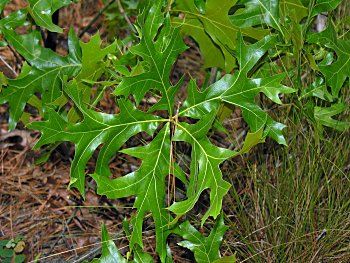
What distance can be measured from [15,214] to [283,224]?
41.1 inches

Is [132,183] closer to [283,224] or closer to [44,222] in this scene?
[283,224]

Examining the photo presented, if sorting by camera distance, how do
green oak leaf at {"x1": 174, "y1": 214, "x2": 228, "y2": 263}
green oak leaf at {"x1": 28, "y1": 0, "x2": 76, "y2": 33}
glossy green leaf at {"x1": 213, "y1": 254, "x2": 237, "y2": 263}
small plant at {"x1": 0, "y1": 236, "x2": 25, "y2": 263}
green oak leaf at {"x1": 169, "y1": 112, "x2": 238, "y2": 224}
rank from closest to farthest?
1. green oak leaf at {"x1": 169, "y1": 112, "x2": 238, "y2": 224}
2. glossy green leaf at {"x1": 213, "y1": 254, "x2": 237, "y2": 263}
3. green oak leaf at {"x1": 174, "y1": 214, "x2": 228, "y2": 263}
4. green oak leaf at {"x1": 28, "y1": 0, "x2": 76, "y2": 33}
5. small plant at {"x1": 0, "y1": 236, "x2": 25, "y2": 263}

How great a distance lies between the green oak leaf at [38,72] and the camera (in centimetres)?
203

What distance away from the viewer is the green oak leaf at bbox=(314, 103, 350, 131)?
75.7 inches

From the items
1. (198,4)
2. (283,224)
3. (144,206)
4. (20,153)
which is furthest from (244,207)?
(20,153)

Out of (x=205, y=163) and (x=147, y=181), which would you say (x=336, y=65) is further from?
(x=147, y=181)

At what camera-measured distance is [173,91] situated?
173 centimetres

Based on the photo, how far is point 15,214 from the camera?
7.76 feet

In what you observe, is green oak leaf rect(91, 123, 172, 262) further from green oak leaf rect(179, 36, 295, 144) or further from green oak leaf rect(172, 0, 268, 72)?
green oak leaf rect(172, 0, 268, 72)

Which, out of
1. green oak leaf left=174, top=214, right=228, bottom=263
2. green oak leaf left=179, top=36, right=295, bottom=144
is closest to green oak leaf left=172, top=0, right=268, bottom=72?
green oak leaf left=179, top=36, right=295, bottom=144

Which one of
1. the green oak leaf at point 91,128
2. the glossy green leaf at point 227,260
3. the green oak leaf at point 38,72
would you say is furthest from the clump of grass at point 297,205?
the green oak leaf at point 38,72

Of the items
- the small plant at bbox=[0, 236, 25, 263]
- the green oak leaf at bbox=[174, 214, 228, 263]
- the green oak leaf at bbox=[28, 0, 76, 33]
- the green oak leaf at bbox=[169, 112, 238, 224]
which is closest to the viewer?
the green oak leaf at bbox=[169, 112, 238, 224]

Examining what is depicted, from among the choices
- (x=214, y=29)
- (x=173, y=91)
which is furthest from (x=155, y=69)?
(x=214, y=29)

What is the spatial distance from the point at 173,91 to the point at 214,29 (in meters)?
0.36
